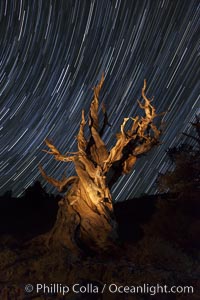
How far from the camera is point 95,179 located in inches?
414

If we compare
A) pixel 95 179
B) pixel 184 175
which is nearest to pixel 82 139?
pixel 95 179

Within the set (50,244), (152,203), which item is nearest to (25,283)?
(50,244)

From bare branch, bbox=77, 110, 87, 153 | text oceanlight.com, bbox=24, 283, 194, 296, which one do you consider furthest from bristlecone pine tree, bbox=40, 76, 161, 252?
text oceanlight.com, bbox=24, 283, 194, 296

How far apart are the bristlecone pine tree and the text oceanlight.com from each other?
2.19 m

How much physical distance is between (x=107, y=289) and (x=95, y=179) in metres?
3.77

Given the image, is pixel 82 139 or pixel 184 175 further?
pixel 184 175

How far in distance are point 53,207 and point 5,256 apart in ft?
32.5

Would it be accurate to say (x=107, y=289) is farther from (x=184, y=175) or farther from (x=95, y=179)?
(x=184, y=175)

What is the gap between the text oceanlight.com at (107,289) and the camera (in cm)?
729

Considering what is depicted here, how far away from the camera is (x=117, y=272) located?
8117 millimetres

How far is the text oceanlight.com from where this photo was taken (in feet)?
23.9

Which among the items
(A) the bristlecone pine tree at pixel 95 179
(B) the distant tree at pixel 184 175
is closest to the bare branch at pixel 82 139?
(A) the bristlecone pine tree at pixel 95 179

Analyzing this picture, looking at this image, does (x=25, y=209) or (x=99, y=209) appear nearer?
(x=99, y=209)

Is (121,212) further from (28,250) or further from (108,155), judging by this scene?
(28,250)
